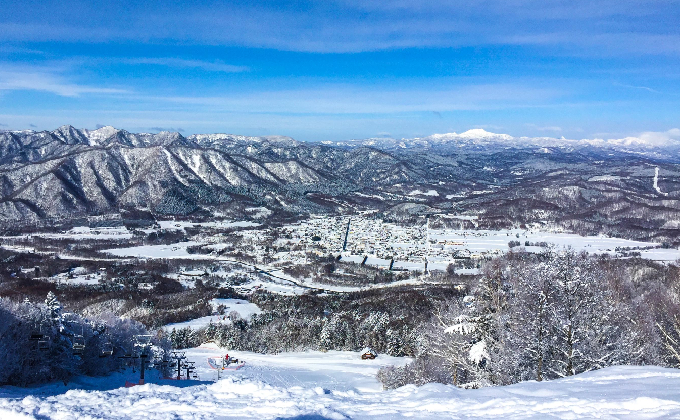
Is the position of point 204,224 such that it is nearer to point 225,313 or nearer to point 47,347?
point 225,313

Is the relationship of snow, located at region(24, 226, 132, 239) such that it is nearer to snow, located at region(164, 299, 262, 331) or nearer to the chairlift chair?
snow, located at region(164, 299, 262, 331)

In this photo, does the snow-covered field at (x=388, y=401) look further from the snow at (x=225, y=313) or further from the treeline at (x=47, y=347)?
the snow at (x=225, y=313)

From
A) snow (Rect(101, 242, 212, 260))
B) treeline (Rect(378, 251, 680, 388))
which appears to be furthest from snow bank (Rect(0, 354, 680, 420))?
snow (Rect(101, 242, 212, 260))

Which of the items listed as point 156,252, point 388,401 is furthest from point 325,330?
point 156,252

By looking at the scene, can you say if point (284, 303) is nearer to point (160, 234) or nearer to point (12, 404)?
point (12, 404)

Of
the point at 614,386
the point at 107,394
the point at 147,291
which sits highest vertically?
the point at 614,386

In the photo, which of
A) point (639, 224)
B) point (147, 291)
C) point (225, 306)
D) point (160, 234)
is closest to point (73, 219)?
point (160, 234)

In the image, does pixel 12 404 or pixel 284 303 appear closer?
pixel 12 404

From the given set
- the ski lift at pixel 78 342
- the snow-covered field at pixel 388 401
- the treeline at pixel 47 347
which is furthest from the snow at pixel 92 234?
the snow-covered field at pixel 388 401
